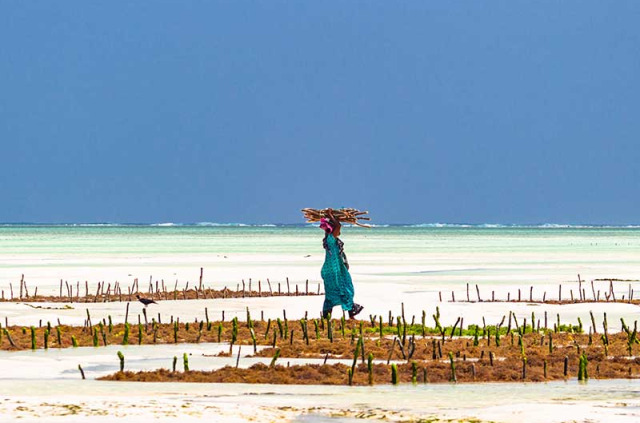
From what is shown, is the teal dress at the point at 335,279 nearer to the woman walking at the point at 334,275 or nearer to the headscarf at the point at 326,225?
the woman walking at the point at 334,275

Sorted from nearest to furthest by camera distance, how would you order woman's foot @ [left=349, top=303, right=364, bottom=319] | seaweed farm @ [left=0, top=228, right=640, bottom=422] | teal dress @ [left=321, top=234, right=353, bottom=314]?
seaweed farm @ [left=0, top=228, right=640, bottom=422]
teal dress @ [left=321, top=234, right=353, bottom=314]
woman's foot @ [left=349, top=303, right=364, bottom=319]

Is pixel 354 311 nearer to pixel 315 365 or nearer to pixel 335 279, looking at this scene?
pixel 335 279

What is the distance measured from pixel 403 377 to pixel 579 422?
135 inches

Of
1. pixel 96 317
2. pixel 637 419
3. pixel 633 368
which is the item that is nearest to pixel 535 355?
pixel 633 368

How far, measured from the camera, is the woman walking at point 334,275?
22.2 m

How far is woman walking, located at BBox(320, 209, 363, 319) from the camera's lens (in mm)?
22203

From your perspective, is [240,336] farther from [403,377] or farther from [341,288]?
[403,377]

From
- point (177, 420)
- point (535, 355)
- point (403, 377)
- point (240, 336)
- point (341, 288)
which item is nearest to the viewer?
point (177, 420)

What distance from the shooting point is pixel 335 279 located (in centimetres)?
2222

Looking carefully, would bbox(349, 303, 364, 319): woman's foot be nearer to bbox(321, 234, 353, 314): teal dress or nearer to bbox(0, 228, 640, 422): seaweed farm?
bbox(321, 234, 353, 314): teal dress

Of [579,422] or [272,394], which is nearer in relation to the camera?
[579,422]

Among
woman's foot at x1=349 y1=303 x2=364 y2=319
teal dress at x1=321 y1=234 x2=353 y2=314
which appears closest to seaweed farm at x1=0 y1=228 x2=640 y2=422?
woman's foot at x1=349 y1=303 x2=364 y2=319

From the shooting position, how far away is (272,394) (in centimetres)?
1398

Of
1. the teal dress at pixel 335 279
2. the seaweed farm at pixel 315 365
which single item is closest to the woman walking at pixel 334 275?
the teal dress at pixel 335 279
